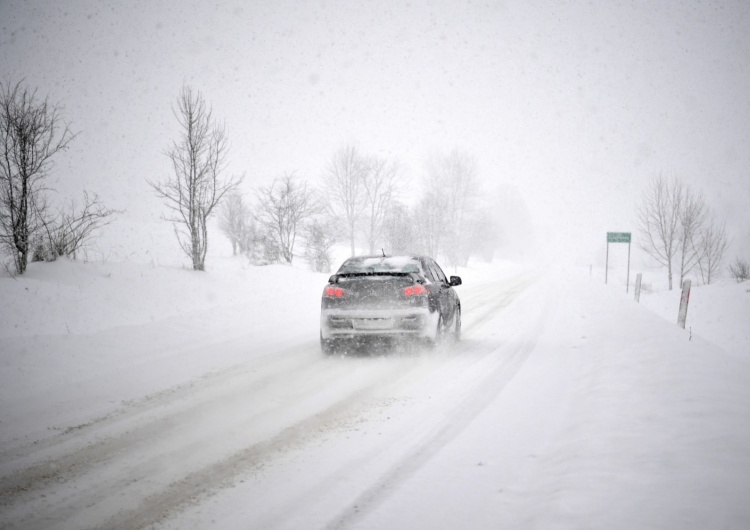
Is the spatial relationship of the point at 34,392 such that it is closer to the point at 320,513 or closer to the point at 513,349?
the point at 320,513

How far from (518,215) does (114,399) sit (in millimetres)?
73202

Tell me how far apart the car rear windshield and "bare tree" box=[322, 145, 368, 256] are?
2434cm

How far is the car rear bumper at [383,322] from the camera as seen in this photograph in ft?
20.9

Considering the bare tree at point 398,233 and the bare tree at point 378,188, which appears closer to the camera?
the bare tree at point 398,233

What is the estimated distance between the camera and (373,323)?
6.41 meters

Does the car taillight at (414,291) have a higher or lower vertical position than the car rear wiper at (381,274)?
lower

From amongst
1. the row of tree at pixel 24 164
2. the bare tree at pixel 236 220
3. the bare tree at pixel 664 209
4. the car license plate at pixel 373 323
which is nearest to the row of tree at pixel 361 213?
the bare tree at pixel 236 220

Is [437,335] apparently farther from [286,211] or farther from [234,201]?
[234,201]

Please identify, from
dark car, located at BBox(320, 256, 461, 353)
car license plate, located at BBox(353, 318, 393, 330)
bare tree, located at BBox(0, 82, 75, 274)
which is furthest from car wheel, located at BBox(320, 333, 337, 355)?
bare tree, located at BBox(0, 82, 75, 274)

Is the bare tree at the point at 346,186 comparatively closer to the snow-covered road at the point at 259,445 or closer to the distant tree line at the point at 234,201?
the distant tree line at the point at 234,201

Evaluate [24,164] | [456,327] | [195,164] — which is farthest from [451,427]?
[195,164]

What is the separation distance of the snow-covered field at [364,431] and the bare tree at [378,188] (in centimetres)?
2490

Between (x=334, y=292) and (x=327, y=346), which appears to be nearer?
(x=334, y=292)

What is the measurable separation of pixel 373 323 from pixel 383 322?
0.17m
